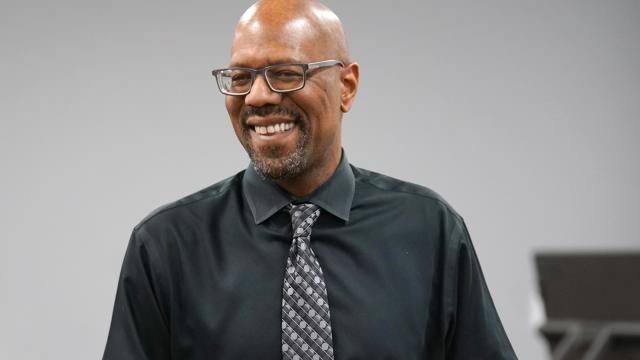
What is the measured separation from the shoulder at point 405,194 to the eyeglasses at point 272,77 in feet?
0.92

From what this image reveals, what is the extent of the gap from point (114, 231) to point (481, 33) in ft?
4.35

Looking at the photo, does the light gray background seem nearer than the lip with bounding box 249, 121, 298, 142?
No

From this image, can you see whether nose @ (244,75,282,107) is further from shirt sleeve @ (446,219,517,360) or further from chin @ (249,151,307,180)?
shirt sleeve @ (446,219,517,360)

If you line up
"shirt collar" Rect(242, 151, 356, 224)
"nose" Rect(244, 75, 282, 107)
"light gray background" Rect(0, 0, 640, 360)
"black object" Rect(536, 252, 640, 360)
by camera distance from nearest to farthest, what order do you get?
"black object" Rect(536, 252, 640, 360), "nose" Rect(244, 75, 282, 107), "shirt collar" Rect(242, 151, 356, 224), "light gray background" Rect(0, 0, 640, 360)

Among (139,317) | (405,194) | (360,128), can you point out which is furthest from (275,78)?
(360,128)

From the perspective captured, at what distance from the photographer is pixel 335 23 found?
1.67 metres

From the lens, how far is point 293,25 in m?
1.59

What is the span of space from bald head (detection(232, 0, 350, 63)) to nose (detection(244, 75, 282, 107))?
78mm

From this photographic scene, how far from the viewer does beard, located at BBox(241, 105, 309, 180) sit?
159 cm

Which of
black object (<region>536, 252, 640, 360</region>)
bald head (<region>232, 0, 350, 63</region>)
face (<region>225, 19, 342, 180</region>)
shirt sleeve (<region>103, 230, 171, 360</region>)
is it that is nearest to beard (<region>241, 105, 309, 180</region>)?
face (<region>225, 19, 342, 180</region>)

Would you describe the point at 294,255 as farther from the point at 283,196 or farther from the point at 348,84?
the point at 348,84

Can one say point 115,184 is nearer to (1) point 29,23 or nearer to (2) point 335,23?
(1) point 29,23

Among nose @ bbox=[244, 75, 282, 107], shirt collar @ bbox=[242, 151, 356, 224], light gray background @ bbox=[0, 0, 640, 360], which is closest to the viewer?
nose @ bbox=[244, 75, 282, 107]

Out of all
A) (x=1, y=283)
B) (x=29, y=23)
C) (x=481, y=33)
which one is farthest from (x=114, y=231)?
(x=481, y=33)
